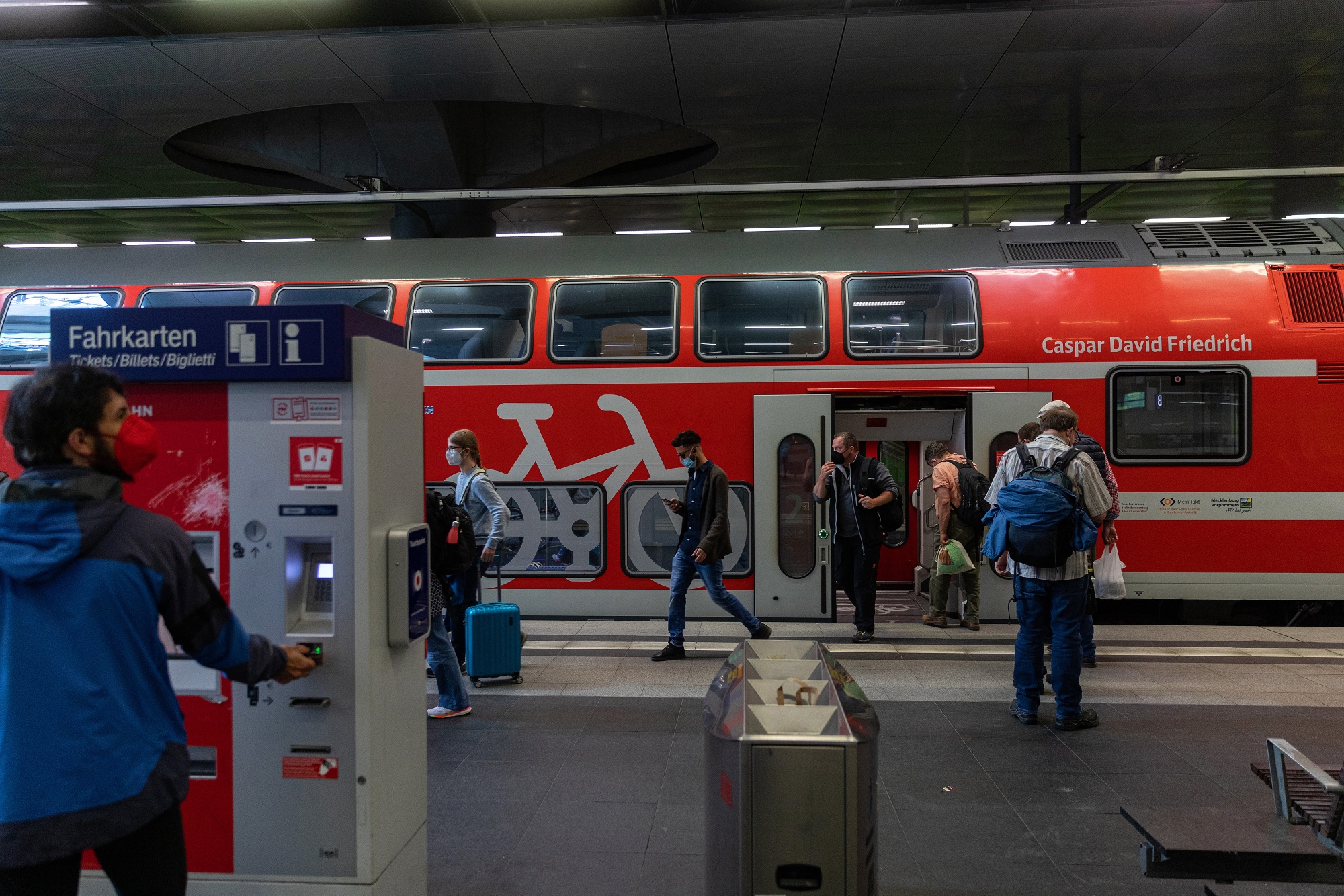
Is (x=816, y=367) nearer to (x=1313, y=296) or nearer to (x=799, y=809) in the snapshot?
(x=1313, y=296)

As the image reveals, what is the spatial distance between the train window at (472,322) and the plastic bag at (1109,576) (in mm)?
5503

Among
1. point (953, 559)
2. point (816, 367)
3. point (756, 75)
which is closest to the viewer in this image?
point (953, 559)

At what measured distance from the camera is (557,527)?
8.27 metres

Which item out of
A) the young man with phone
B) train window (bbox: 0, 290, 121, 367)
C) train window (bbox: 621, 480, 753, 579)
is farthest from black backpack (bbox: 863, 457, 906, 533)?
train window (bbox: 0, 290, 121, 367)

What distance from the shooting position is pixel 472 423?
27.2ft

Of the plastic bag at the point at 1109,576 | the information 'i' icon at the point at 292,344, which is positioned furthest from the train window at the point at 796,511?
the information 'i' icon at the point at 292,344

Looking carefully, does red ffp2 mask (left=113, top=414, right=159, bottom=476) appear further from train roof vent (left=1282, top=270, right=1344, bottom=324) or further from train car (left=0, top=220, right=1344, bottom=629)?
train roof vent (left=1282, top=270, right=1344, bottom=324)

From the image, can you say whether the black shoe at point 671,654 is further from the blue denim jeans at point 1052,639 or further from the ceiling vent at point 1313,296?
the ceiling vent at point 1313,296

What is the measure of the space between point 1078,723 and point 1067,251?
4.97m

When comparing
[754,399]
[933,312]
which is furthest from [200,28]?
[933,312]

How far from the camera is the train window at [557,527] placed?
27.1 feet

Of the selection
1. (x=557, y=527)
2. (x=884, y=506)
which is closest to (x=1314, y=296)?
(x=884, y=506)

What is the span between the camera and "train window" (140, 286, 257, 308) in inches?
338

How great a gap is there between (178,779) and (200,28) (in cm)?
951
